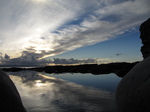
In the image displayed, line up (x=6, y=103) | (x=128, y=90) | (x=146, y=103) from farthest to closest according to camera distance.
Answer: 1. (x=128, y=90)
2. (x=6, y=103)
3. (x=146, y=103)

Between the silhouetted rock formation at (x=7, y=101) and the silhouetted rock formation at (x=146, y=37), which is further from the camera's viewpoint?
the silhouetted rock formation at (x=146, y=37)

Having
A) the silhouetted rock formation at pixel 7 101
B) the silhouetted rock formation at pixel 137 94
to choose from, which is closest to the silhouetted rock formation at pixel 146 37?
the silhouetted rock formation at pixel 137 94

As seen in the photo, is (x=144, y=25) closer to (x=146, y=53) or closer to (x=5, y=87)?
(x=146, y=53)

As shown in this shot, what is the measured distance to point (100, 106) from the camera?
16.9 feet

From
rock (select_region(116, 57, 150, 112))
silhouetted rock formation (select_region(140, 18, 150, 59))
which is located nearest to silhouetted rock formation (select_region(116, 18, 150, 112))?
rock (select_region(116, 57, 150, 112))

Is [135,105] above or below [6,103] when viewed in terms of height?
below

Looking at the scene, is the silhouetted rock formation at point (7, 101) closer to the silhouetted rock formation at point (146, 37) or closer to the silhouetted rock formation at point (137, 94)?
the silhouetted rock formation at point (137, 94)

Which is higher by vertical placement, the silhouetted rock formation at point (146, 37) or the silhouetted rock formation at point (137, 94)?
the silhouetted rock formation at point (146, 37)

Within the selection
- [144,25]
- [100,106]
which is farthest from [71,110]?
[144,25]

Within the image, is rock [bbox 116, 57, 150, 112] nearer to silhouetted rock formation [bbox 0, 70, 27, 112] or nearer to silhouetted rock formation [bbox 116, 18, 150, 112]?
silhouetted rock formation [bbox 116, 18, 150, 112]

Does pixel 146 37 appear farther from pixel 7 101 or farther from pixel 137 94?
pixel 7 101

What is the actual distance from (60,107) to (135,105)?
3.27 m

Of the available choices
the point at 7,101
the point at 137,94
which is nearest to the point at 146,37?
the point at 137,94

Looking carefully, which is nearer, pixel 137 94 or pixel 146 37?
pixel 137 94
